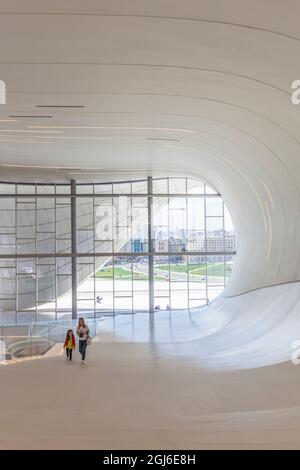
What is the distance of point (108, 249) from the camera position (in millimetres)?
26000

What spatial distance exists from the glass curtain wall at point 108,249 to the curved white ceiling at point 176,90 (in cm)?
869

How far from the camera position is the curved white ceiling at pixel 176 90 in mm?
5547

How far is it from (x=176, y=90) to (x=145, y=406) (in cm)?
646

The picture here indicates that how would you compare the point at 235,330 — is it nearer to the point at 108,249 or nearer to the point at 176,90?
the point at 176,90

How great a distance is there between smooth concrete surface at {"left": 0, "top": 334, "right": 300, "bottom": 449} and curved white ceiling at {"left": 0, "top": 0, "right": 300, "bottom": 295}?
4.82 m

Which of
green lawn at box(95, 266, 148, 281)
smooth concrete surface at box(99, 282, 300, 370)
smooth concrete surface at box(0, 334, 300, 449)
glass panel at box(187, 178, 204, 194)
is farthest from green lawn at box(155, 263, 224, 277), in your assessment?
smooth concrete surface at box(0, 334, 300, 449)

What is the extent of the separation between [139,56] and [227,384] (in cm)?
560

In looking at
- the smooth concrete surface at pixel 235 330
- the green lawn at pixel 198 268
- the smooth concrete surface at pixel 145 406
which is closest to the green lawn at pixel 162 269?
the green lawn at pixel 198 268

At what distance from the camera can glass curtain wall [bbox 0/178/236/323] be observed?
25672 mm

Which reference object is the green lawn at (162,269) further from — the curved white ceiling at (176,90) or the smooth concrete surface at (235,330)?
the curved white ceiling at (176,90)

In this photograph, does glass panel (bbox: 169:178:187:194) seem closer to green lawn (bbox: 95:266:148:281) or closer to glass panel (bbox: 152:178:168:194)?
glass panel (bbox: 152:178:168:194)

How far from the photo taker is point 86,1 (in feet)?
16.8

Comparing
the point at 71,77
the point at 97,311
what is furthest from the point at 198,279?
the point at 71,77
